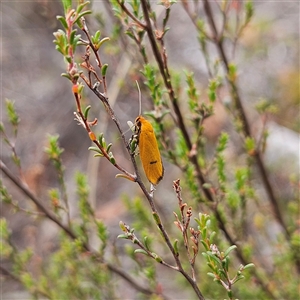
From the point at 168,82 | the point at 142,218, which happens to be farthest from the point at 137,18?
the point at 142,218

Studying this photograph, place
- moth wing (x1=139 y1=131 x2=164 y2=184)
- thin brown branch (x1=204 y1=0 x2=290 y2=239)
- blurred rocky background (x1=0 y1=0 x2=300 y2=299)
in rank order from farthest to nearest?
blurred rocky background (x1=0 y1=0 x2=300 y2=299) < thin brown branch (x1=204 y1=0 x2=290 y2=239) < moth wing (x1=139 y1=131 x2=164 y2=184)

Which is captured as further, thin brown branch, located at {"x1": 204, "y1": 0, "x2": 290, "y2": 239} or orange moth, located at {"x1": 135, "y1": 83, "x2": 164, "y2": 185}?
thin brown branch, located at {"x1": 204, "y1": 0, "x2": 290, "y2": 239}

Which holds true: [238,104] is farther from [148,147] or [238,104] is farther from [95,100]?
[95,100]

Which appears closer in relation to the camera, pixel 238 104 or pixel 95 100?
pixel 238 104

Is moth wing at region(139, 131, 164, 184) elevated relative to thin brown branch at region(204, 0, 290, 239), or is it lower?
lower

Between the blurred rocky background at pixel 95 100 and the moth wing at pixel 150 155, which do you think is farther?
the blurred rocky background at pixel 95 100

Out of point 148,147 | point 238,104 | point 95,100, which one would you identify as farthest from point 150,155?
point 95,100

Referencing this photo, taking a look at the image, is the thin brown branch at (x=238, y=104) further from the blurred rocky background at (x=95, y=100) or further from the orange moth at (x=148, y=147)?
the blurred rocky background at (x=95, y=100)

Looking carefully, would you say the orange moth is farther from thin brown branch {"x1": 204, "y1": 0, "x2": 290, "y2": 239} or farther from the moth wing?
thin brown branch {"x1": 204, "y1": 0, "x2": 290, "y2": 239}

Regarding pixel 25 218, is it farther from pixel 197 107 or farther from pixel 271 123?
pixel 197 107

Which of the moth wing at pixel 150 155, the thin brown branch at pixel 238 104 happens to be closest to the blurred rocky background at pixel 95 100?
the thin brown branch at pixel 238 104

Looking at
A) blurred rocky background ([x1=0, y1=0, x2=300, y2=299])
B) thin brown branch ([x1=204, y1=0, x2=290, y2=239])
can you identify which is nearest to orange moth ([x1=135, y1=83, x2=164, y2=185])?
thin brown branch ([x1=204, y1=0, x2=290, y2=239])
